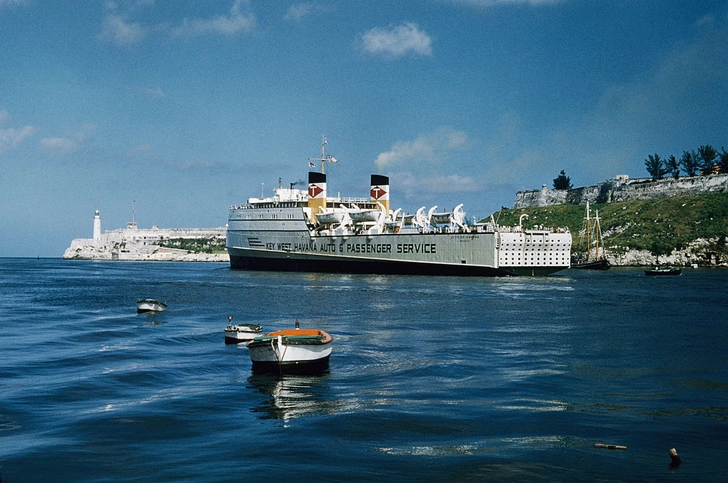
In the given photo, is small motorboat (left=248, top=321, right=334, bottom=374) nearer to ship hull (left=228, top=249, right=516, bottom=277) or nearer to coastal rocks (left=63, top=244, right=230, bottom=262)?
ship hull (left=228, top=249, right=516, bottom=277)

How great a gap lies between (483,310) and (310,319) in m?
9.22

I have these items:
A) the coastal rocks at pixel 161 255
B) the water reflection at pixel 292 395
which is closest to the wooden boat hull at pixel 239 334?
the water reflection at pixel 292 395

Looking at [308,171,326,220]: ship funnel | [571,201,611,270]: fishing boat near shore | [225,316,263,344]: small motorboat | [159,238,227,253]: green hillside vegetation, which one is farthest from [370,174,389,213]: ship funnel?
[159,238,227,253]: green hillside vegetation

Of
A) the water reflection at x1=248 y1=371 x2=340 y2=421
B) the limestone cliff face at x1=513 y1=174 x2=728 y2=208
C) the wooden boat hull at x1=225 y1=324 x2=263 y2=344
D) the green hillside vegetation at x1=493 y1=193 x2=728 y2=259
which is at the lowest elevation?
the water reflection at x1=248 y1=371 x2=340 y2=421

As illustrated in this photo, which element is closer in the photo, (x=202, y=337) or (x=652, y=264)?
(x=202, y=337)

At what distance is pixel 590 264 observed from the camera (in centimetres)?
8088

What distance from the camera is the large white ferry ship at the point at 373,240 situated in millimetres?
58500

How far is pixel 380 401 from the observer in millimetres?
14453

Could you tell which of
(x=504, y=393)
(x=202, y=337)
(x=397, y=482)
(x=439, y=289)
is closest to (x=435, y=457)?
(x=397, y=482)

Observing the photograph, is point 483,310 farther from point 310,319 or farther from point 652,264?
point 652,264

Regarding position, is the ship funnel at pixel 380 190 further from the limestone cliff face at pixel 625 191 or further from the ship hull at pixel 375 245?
the limestone cliff face at pixel 625 191

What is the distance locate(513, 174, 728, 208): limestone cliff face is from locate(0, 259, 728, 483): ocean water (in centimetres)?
Answer: 9090

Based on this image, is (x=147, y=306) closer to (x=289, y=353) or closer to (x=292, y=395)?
(x=289, y=353)

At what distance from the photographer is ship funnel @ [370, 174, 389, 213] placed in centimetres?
7912
